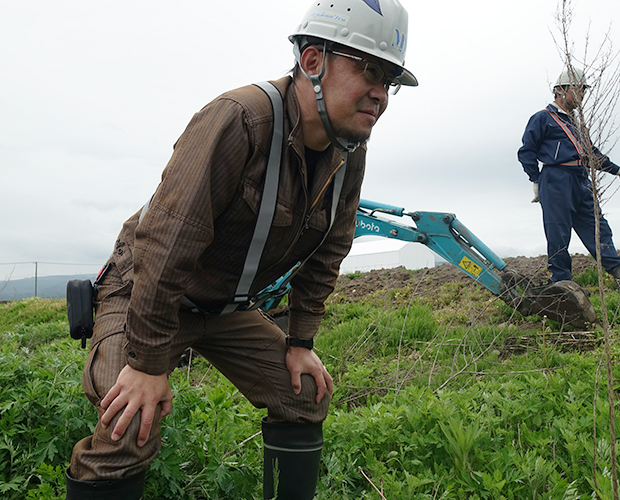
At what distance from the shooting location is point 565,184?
21.9 feet

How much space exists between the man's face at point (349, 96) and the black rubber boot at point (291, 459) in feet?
5.10

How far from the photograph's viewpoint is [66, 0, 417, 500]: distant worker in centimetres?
189

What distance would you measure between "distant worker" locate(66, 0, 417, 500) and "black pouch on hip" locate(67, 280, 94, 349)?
0.07m

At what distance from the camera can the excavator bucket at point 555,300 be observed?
5938mm

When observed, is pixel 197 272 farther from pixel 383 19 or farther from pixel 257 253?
pixel 383 19

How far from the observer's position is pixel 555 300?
19.8 ft

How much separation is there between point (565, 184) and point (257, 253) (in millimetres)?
5946

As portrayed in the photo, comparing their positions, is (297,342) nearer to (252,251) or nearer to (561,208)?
(252,251)

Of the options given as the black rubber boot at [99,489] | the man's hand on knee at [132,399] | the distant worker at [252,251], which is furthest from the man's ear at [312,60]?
the black rubber boot at [99,489]

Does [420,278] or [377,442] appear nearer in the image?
[377,442]

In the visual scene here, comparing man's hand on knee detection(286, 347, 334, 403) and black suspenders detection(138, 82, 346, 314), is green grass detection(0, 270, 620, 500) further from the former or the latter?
black suspenders detection(138, 82, 346, 314)

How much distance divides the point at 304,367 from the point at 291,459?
473 mm

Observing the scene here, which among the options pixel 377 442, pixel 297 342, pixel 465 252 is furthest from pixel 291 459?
pixel 465 252

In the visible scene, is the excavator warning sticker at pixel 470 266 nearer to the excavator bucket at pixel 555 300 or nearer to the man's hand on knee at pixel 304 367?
the excavator bucket at pixel 555 300
